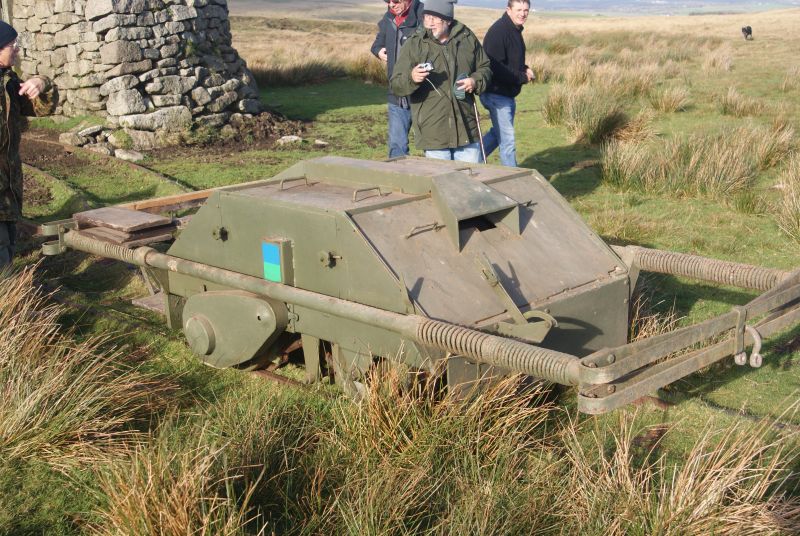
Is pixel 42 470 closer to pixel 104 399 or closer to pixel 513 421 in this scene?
pixel 104 399

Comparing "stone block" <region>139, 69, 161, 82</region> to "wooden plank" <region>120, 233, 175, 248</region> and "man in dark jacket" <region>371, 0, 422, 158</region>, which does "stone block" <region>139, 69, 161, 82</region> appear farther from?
"wooden plank" <region>120, 233, 175, 248</region>

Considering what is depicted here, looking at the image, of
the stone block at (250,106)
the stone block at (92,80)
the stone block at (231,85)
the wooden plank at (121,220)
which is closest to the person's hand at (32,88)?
the wooden plank at (121,220)

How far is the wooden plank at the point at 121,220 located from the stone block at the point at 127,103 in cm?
817

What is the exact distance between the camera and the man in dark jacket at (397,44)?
8969 mm

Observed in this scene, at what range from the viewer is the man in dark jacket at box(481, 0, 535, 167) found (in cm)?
902

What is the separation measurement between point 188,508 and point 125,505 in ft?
0.77

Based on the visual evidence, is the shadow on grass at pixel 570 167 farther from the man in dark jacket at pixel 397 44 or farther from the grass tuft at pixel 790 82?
the grass tuft at pixel 790 82

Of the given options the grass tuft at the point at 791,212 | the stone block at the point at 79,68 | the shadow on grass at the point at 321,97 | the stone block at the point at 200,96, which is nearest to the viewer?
the grass tuft at the point at 791,212

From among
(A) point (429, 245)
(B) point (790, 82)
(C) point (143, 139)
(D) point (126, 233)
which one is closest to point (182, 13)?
(C) point (143, 139)

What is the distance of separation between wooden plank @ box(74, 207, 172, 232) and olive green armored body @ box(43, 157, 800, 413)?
22cm

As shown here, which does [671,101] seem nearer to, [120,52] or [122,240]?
[120,52]

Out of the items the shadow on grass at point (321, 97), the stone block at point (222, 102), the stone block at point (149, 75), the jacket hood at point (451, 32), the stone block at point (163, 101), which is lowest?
the shadow on grass at point (321, 97)

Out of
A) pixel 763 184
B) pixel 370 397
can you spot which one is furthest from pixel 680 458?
pixel 763 184

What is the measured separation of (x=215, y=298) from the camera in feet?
17.5
